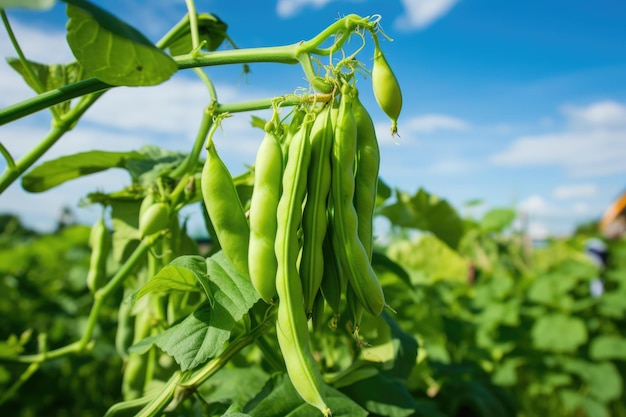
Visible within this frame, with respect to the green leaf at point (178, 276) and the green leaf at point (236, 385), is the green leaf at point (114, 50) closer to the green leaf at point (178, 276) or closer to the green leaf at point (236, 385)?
the green leaf at point (178, 276)

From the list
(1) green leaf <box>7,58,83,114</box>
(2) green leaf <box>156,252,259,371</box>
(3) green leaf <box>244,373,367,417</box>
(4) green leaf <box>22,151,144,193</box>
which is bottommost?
(3) green leaf <box>244,373,367,417</box>

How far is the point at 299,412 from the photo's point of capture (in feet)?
3.85

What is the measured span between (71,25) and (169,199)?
63 cm

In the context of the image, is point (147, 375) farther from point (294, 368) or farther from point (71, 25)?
point (71, 25)

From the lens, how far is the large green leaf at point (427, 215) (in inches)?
89.0

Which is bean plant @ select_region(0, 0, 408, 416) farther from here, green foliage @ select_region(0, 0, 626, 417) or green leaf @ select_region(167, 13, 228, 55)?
green leaf @ select_region(167, 13, 228, 55)

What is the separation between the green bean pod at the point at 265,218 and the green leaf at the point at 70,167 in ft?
2.57

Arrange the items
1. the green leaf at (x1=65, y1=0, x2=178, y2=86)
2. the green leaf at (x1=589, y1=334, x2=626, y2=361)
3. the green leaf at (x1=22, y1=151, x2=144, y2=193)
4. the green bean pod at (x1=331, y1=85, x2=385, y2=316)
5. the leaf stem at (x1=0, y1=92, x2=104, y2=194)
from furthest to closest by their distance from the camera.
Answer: the green leaf at (x1=589, y1=334, x2=626, y2=361) < the green leaf at (x1=22, y1=151, x2=144, y2=193) < the leaf stem at (x1=0, y1=92, x2=104, y2=194) < the green bean pod at (x1=331, y1=85, x2=385, y2=316) < the green leaf at (x1=65, y1=0, x2=178, y2=86)

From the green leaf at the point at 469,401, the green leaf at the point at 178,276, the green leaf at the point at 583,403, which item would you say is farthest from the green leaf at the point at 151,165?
the green leaf at the point at 583,403

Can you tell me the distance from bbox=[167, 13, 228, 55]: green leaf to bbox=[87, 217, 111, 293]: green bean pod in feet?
1.88

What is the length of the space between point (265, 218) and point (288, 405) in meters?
0.42

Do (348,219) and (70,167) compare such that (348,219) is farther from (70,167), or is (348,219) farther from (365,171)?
(70,167)

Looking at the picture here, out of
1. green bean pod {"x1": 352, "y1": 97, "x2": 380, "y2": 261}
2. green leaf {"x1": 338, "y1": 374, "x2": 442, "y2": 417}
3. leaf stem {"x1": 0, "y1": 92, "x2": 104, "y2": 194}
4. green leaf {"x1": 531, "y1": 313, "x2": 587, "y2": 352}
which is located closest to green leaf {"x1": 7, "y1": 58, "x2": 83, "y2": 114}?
leaf stem {"x1": 0, "y1": 92, "x2": 104, "y2": 194}

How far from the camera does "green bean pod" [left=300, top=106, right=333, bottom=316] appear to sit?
996mm
